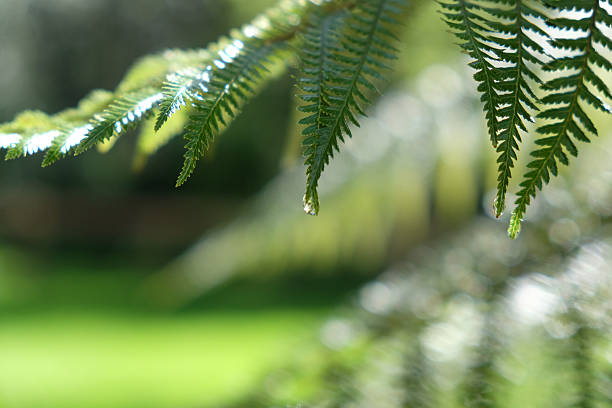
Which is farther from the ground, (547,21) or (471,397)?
(547,21)

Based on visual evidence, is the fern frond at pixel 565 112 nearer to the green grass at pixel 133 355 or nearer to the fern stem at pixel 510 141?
the fern stem at pixel 510 141

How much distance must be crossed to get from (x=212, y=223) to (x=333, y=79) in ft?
15.6

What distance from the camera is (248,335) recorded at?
3.21 m

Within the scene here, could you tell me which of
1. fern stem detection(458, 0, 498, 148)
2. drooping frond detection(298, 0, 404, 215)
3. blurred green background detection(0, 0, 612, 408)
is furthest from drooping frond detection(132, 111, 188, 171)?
fern stem detection(458, 0, 498, 148)

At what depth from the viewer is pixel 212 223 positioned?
16.4ft

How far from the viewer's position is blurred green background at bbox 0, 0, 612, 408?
1088 mm

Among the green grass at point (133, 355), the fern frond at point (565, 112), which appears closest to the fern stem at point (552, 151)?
the fern frond at point (565, 112)

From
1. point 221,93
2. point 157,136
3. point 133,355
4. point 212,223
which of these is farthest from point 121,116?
point 212,223

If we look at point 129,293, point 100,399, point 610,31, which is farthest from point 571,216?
point 129,293

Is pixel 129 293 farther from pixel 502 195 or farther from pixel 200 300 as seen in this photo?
pixel 502 195

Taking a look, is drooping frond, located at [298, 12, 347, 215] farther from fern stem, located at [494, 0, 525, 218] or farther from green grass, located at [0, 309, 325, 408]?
green grass, located at [0, 309, 325, 408]

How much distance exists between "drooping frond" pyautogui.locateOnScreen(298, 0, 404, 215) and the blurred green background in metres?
0.13

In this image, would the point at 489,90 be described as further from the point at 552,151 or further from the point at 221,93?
the point at 221,93

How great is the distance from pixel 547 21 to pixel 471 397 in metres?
0.39
